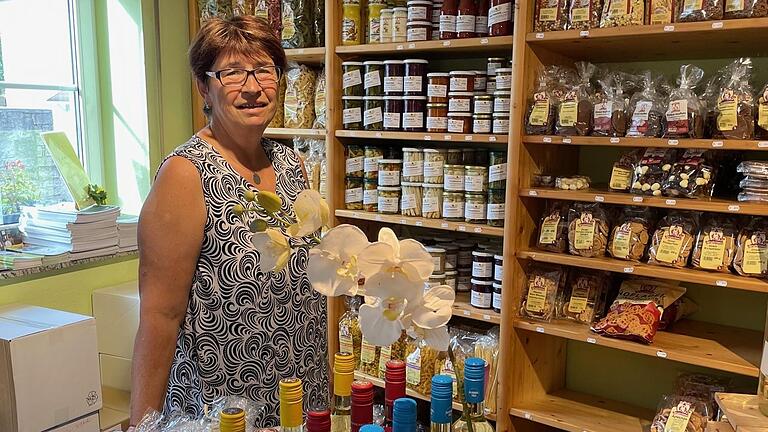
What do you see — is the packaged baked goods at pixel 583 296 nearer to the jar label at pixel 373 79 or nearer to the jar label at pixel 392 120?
the jar label at pixel 392 120

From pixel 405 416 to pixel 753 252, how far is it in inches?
55.7

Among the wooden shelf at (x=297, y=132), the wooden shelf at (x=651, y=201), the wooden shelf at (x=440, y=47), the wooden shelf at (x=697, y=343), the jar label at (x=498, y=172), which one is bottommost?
the wooden shelf at (x=697, y=343)

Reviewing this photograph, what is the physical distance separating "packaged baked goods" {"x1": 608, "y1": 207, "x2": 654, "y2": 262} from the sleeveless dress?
39.7 inches

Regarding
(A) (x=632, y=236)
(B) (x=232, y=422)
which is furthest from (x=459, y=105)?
(B) (x=232, y=422)

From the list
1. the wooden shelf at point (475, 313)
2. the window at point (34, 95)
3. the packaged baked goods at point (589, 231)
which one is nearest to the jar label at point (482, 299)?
the wooden shelf at point (475, 313)

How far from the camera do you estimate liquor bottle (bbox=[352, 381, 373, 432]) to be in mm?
905

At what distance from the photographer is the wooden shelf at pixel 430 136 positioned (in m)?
2.22

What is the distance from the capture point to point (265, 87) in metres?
1.53

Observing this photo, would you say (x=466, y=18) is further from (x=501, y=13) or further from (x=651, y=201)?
(x=651, y=201)

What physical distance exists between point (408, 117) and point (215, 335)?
122cm

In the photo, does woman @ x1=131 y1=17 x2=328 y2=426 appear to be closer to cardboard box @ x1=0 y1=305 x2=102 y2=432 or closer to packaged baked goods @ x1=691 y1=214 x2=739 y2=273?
cardboard box @ x1=0 y1=305 x2=102 y2=432

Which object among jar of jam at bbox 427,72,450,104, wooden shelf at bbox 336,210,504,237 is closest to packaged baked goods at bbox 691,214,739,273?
wooden shelf at bbox 336,210,504,237

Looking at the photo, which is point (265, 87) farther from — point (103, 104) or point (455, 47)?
point (103, 104)

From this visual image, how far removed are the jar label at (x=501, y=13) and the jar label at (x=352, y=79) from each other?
60 cm
